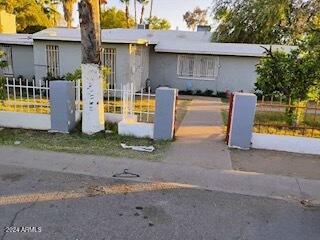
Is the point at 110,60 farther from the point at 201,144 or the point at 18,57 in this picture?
the point at 201,144

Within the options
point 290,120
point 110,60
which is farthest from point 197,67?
point 290,120

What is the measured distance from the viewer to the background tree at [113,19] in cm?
4385

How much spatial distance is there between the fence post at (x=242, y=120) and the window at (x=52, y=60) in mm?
10729

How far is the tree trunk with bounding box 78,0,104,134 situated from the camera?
7848 millimetres

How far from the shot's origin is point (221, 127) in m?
9.87

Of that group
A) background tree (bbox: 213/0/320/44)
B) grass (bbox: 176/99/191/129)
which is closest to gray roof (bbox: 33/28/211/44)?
background tree (bbox: 213/0/320/44)

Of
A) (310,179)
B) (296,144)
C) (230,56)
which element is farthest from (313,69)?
(230,56)

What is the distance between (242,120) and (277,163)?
4.02ft

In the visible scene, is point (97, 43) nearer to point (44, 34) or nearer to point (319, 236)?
point (319, 236)

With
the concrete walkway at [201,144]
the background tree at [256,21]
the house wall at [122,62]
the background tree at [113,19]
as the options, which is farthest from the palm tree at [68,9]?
the concrete walkway at [201,144]

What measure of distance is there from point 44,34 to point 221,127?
392 inches

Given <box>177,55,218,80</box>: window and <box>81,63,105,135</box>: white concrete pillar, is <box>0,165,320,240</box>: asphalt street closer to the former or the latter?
<box>81,63,105,135</box>: white concrete pillar

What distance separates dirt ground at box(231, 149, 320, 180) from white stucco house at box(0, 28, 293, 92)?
29.9 feet

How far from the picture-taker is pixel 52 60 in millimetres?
15883
